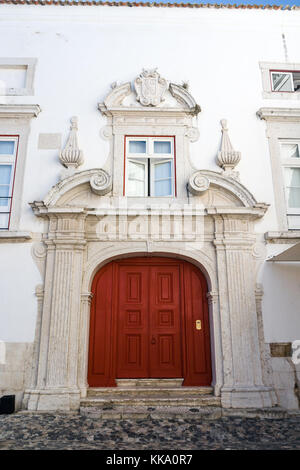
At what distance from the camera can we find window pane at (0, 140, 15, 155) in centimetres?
650

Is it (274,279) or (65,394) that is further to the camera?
(274,279)

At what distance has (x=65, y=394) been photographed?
512 centimetres

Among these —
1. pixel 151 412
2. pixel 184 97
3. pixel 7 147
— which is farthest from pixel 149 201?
pixel 151 412

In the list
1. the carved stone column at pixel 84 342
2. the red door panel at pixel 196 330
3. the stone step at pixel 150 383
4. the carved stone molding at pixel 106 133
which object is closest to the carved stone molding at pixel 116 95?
the carved stone molding at pixel 106 133

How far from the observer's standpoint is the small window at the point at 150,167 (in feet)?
20.8

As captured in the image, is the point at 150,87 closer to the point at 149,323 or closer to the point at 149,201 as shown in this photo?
the point at 149,201

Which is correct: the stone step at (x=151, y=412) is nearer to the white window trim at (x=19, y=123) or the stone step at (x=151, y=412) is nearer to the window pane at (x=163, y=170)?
the window pane at (x=163, y=170)

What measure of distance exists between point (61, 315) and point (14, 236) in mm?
1536

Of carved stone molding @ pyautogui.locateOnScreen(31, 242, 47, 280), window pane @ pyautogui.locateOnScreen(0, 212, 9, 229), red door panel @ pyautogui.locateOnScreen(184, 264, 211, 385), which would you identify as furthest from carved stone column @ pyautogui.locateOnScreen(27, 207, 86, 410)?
red door panel @ pyautogui.locateOnScreen(184, 264, 211, 385)

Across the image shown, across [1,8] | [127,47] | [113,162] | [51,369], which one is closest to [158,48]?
[127,47]

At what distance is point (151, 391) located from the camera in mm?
5379

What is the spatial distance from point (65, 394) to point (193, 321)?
2294 mm

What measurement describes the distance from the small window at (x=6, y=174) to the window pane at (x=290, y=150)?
16.4 feet
